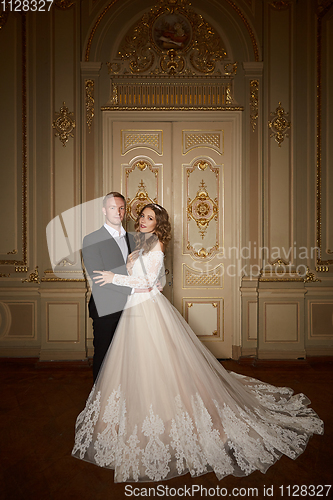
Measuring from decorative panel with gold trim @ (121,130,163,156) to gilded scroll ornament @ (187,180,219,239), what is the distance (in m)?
0.68

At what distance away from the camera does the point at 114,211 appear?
2.66 meters

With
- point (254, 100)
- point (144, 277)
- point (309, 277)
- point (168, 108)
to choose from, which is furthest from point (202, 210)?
point (144, 277)

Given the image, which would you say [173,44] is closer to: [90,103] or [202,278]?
[90,103]

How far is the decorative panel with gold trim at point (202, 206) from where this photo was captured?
3891 millimetres

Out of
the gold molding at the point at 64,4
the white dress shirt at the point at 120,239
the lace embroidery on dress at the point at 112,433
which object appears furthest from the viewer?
the gold molding at the point at 64,4

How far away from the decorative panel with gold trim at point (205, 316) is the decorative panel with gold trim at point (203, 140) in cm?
181

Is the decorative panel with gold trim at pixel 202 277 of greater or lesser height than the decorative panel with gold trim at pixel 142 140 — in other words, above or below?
below

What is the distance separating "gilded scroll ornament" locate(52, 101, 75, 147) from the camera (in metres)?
3.75

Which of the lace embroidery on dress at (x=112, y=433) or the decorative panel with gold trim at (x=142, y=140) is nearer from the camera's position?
the lace embroidery on dress at (x=112, y=433)

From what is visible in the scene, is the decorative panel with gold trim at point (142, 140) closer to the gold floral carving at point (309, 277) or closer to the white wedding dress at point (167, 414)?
the white wedding dress at point (167, 414)

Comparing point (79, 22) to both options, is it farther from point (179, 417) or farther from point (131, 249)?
point (179, 417)

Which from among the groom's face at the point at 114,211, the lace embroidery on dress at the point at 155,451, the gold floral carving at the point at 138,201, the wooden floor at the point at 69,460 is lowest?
the wooden floor at the point at 69,460

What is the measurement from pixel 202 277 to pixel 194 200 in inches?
37.1

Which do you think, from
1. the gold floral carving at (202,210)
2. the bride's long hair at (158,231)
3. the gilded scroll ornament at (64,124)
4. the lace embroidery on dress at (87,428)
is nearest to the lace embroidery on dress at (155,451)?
the lace embroidery on dress at (87,428)
